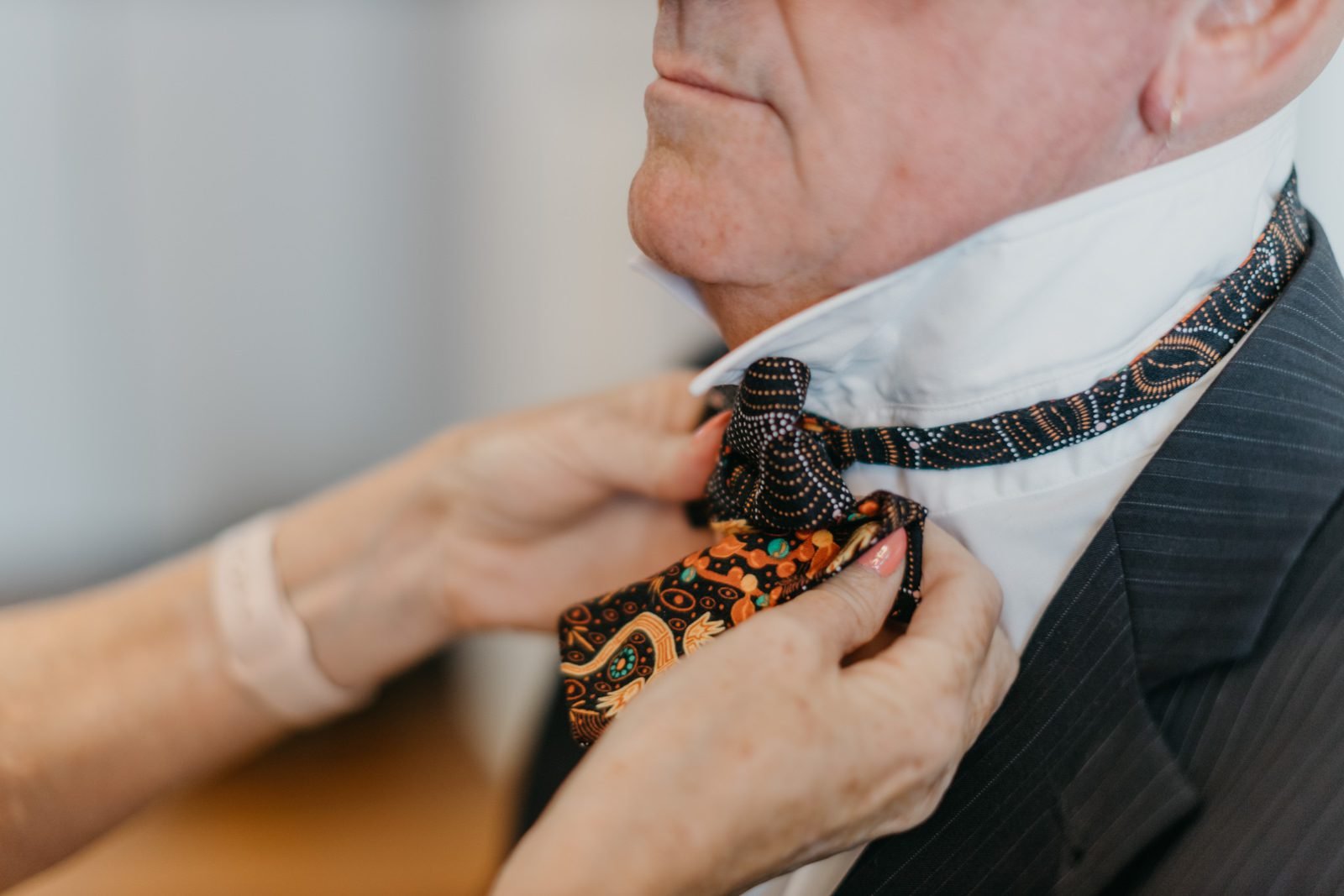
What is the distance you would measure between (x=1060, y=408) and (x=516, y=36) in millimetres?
1594

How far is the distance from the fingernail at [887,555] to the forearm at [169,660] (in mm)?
500

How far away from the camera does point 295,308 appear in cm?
217

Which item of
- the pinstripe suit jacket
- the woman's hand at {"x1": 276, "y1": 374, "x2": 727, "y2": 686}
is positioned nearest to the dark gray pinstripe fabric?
the pinstripe suit jacket

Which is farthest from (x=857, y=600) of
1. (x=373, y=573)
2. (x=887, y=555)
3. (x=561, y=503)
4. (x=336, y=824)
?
(x=336, y=824)

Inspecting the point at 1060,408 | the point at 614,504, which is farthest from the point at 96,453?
the point at 1060,408

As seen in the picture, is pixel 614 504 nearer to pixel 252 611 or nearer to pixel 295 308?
pixel 252 611

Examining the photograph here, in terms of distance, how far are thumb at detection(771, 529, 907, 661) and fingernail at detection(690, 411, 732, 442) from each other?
0.78 feet

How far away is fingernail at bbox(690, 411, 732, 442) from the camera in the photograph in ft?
2.76

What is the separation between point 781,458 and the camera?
0.63m

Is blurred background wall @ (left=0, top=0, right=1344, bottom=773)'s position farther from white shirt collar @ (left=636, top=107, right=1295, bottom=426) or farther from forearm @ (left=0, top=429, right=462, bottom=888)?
white shirt collar @ (left=636, top=107, right=1295, bottom=426)

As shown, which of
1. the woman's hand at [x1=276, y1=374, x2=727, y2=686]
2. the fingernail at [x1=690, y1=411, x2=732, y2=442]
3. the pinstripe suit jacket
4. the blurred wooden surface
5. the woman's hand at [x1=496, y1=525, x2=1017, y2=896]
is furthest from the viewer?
the blurred wooden surface

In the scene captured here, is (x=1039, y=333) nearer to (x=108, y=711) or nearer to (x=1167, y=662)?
(x=1167, y=662)

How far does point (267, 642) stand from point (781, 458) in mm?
555

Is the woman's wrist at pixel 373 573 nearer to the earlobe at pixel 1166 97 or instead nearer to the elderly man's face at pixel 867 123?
the elderly man's face at pixel 867 123
